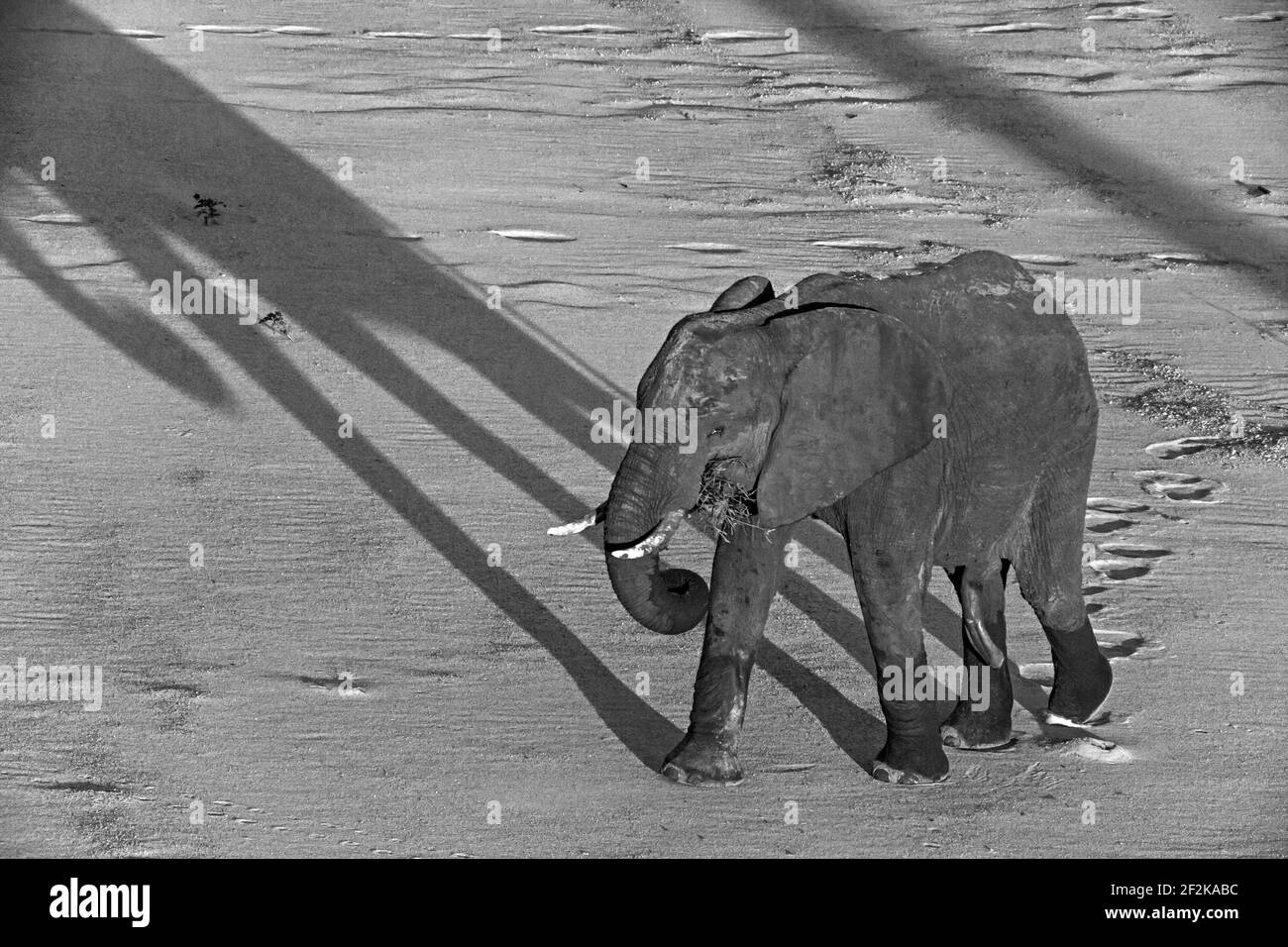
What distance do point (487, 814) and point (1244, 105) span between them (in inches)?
542

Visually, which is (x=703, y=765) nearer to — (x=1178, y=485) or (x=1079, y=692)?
(x=1079, y=692)

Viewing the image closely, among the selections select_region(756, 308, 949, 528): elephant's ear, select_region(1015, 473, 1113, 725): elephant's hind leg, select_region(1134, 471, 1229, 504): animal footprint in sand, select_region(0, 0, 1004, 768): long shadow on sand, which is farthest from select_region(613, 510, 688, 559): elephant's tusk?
select_region(1134, 471, 1229, 504): animal footprint in sand

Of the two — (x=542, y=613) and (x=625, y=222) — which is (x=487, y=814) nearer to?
(x=542, y=613)

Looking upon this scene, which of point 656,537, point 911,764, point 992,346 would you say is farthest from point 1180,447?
point 656,537

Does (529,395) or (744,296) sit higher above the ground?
(744,296)

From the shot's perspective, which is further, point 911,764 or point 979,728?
point 979,728

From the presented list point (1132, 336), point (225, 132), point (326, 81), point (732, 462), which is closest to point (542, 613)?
point (732, 462)

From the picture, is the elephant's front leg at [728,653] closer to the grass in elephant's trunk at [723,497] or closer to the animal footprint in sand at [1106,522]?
the grass in elephant's trunk at [723,497]

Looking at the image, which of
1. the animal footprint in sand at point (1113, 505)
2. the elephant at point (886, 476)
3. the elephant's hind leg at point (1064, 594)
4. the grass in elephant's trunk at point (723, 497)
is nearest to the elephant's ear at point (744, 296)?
the elephant at point (886, 476)

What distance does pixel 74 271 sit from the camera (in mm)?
16125

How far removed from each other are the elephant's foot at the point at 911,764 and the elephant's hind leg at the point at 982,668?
37 cm

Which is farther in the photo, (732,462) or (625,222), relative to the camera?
(625,222)

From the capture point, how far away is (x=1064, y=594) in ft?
31.3

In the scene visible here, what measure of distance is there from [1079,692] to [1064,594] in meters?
0.54
